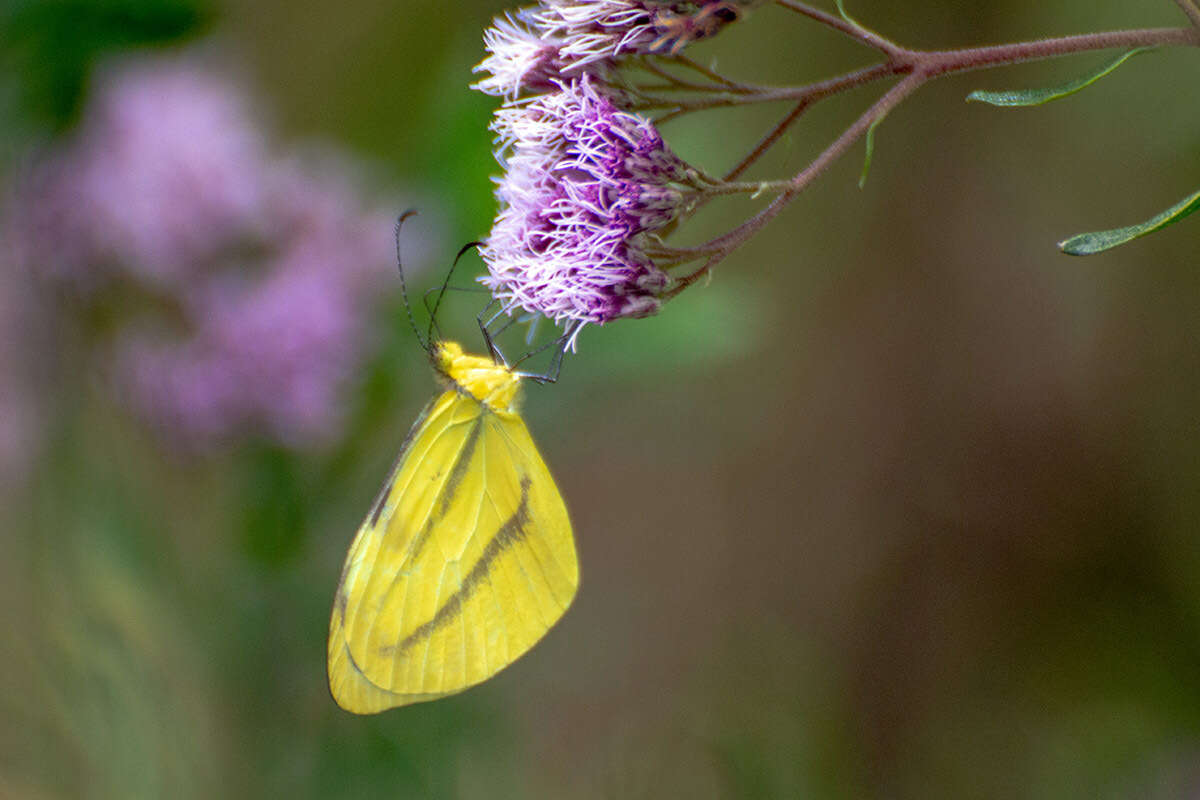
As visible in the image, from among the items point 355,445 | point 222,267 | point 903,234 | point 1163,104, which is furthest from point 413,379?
point 1163,104

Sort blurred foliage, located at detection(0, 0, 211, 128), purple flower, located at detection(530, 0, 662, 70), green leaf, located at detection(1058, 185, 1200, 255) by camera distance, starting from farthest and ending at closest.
A: blurred foliage, located at detection(0, 0, 211, 128) → purple flower, located at detection(530, 0, 662, 70) → green leaf, located at detection(1058, 185, 1200, 255)

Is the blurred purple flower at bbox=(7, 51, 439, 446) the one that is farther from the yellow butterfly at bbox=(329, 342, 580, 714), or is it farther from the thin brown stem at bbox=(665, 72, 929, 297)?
the thin brown stem at bbox=(665, 72, 929, 297)

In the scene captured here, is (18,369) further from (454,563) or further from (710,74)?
(710,74)

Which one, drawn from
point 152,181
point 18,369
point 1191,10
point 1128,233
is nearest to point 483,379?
point 1128,233

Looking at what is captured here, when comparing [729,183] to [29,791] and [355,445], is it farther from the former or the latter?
[29,791]

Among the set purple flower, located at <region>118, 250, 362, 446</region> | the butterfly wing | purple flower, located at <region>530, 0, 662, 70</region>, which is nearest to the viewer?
purple flower, located at <region>530, 0, 662, 70</region>

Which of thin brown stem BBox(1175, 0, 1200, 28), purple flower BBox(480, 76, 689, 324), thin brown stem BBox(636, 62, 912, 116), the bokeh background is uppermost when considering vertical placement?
thin brown stem BBox(1175, 0, 1200, 28)

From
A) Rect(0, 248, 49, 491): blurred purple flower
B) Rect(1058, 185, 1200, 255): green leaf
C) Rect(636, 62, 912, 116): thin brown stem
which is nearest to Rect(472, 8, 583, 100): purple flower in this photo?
Rect(636, 62, 912, 116): thin brown stem

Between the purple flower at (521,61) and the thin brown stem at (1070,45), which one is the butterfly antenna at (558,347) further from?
the thin brown stem at (1070,45)
